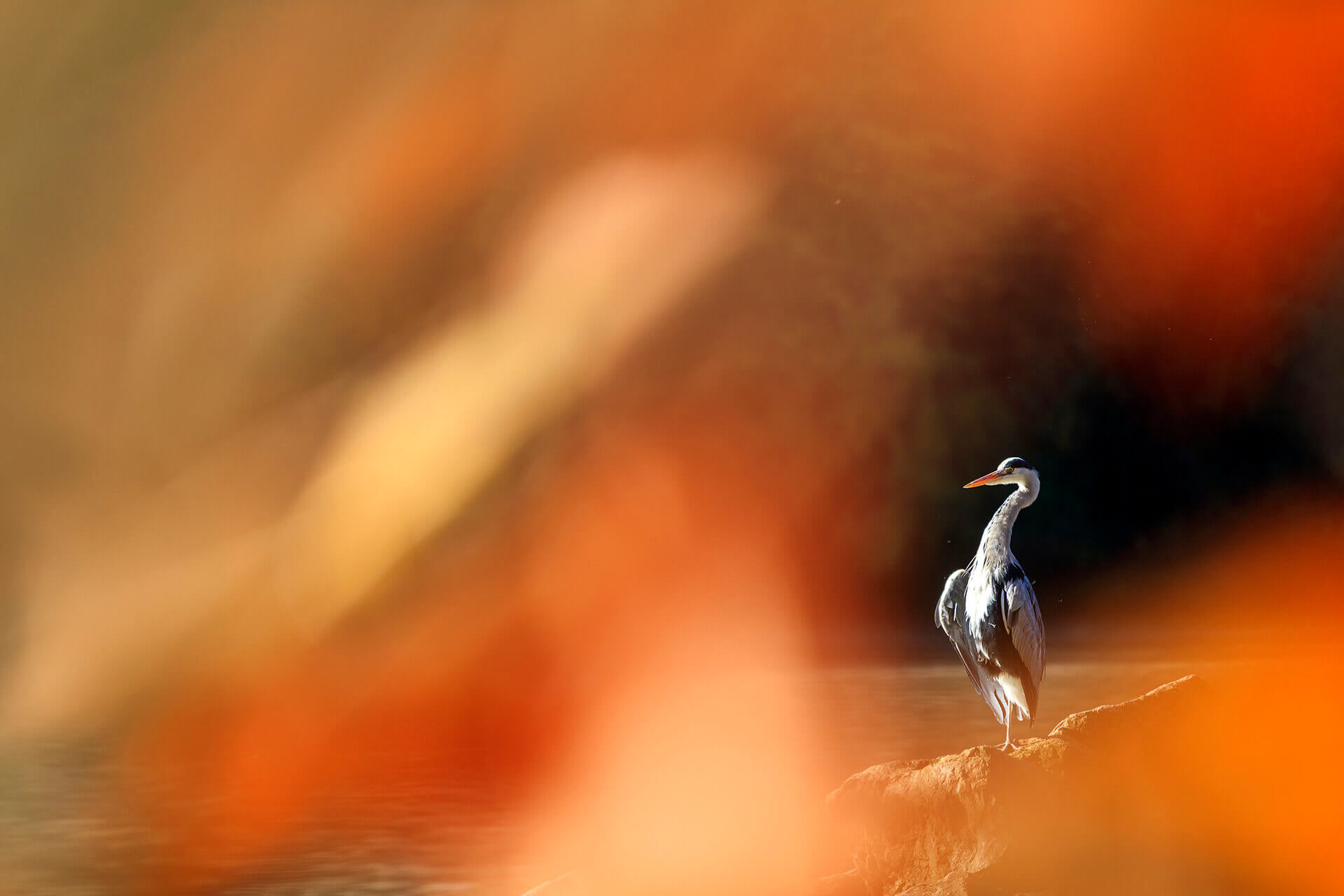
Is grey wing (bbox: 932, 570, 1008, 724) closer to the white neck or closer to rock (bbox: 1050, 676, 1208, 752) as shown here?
the white neck

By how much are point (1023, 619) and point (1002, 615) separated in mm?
70

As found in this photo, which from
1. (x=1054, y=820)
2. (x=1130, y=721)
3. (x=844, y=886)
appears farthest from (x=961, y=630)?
(x=844, y=886)

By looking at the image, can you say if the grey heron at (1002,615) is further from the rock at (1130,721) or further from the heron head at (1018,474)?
the rock at (1130,721)

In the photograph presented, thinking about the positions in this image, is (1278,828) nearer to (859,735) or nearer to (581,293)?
(859,735)

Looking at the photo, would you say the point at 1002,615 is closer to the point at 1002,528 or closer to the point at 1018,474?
the point at 1002,528

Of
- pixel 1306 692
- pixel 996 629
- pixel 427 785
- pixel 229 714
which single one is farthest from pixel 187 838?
pixel 1306 692

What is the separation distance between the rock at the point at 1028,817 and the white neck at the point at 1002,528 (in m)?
0.59

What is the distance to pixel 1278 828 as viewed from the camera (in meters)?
4.58

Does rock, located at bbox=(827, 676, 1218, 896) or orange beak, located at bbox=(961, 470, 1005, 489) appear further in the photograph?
orange beak, located at bbox=(961, 470, 1005, 489)

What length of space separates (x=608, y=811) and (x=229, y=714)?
3.08 m

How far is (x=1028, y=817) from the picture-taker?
3900 millimetres

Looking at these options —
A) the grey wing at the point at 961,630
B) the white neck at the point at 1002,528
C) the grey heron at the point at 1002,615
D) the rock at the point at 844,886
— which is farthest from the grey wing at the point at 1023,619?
the rock at the point at 844,886

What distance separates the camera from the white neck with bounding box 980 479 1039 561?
448 centimetres

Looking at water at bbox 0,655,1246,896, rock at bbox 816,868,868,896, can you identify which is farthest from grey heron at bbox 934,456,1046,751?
rock at bbox 816,868,868,896
